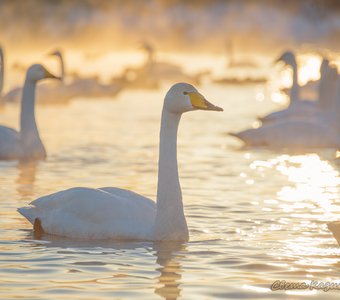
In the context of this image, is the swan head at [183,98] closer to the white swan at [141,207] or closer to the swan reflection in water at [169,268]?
the white swan at [141,207]

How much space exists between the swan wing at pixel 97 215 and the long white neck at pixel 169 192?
0.53 feet

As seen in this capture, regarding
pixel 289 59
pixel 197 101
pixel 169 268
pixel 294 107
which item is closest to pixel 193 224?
pixel 197 101

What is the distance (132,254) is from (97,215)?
658 millimetres

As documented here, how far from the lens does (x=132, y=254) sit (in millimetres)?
9430

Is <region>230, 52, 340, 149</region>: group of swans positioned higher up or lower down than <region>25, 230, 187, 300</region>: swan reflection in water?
higher up

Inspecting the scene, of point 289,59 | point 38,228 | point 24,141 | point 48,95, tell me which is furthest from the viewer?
point 48,95

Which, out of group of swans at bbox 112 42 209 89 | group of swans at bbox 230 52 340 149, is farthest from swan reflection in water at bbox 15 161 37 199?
group of swans at bbox 112 42 209 89

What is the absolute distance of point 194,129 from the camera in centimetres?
2100

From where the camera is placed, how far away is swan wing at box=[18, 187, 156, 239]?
991cm

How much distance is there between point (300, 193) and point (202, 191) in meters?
1.05

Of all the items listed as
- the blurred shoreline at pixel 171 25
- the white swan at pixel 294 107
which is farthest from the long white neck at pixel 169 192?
the blurred shoreline at pixel 171 25

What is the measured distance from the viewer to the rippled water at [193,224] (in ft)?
27.6

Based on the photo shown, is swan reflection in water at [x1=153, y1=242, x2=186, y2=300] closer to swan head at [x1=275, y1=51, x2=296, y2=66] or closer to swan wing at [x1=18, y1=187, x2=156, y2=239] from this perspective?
swan wing at [x1=18, y1=187, x2=156, y2=239]

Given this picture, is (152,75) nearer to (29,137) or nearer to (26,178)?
(29,137)
